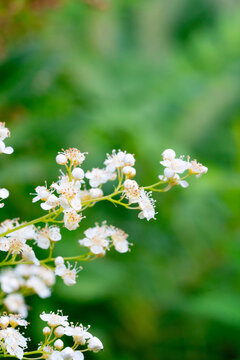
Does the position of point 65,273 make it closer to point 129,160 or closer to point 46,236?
point 46,236

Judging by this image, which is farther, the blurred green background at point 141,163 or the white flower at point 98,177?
the blurred green background at point 141,163

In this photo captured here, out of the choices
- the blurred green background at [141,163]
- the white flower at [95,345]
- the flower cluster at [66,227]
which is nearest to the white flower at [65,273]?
the flower cluster at [66,227]

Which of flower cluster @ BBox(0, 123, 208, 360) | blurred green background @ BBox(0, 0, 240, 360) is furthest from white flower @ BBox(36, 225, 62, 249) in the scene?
blurred green background @ BBox(0, 0, 240, 360)

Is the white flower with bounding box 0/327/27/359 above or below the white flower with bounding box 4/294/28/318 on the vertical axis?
below

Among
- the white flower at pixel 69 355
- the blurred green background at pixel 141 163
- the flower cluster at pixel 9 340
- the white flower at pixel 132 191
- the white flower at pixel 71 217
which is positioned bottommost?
the white flower at pixel 69 355

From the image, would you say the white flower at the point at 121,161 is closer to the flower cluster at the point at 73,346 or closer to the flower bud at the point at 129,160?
the flower bud at the point at 129,160

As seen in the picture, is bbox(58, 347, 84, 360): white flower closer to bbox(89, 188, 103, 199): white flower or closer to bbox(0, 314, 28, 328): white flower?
bbox(0, 314, 28, 328): white flower

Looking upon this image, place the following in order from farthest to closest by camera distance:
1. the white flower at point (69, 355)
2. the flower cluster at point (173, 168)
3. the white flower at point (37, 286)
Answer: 1. the white flower at point (37, 286)
2. the flower cluster at point (173, 168)
3. the white flower at point (69, 355)

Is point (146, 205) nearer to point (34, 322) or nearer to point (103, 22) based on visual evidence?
point (34, 322)

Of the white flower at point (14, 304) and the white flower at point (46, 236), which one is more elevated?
the white flower at point (46, 236)

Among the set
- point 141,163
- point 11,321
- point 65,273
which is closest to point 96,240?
point 65,273
